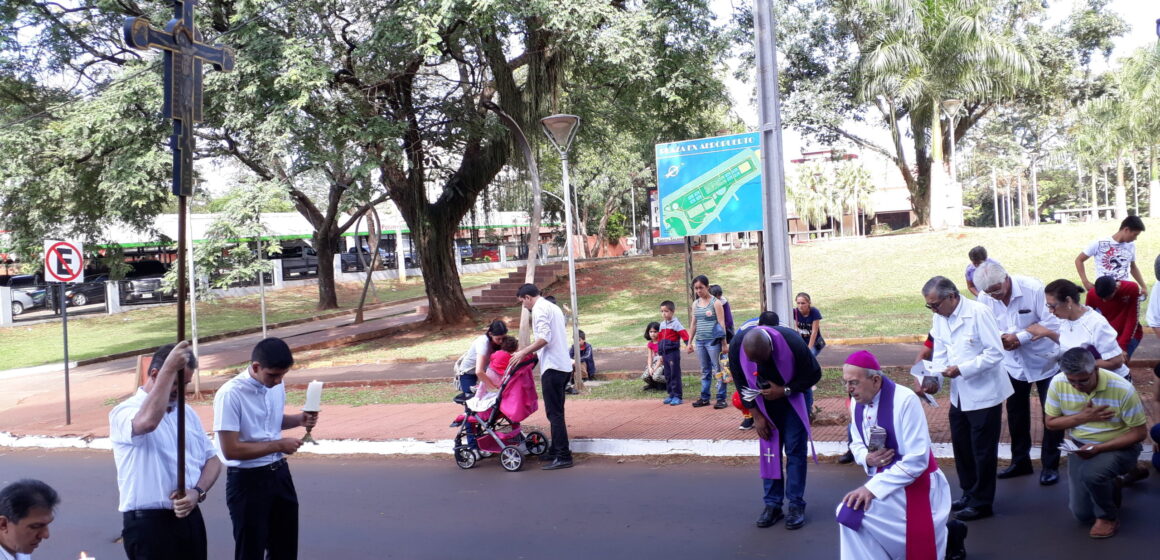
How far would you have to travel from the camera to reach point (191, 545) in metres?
4.11

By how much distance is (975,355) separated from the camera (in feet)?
18.5

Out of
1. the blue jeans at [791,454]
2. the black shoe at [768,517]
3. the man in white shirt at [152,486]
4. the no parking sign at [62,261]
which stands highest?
the no parking sign at [62,261]

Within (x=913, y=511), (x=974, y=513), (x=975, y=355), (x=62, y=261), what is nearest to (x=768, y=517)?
(x=974, y=513)

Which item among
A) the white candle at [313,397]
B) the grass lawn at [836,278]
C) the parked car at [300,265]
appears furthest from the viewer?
the parked car at [300,265]

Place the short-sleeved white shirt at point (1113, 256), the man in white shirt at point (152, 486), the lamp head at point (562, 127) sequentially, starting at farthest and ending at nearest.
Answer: the lamp head at point (562, 127) → the short-sleeved white shirt at point (1113, 256) → the man in white shirt at point (152, 486)

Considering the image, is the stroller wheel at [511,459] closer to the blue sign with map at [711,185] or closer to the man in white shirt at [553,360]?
the man in white shirt at [553,360]

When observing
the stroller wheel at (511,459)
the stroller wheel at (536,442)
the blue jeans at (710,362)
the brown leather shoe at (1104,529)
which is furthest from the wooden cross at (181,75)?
the blue jeans at (710,362)

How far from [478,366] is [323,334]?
18.7 metres

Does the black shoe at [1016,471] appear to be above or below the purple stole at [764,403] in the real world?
below

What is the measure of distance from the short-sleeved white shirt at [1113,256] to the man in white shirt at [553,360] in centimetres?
568

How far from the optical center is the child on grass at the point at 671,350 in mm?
10773

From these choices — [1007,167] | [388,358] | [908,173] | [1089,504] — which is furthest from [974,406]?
[1007,167]

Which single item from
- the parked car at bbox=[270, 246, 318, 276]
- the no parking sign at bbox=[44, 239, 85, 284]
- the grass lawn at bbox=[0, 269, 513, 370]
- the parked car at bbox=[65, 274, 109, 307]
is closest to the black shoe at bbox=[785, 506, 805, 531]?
the no parking sign at bbox=[44, 239, 85, 284]

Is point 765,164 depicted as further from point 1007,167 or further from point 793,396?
point 1007,167
